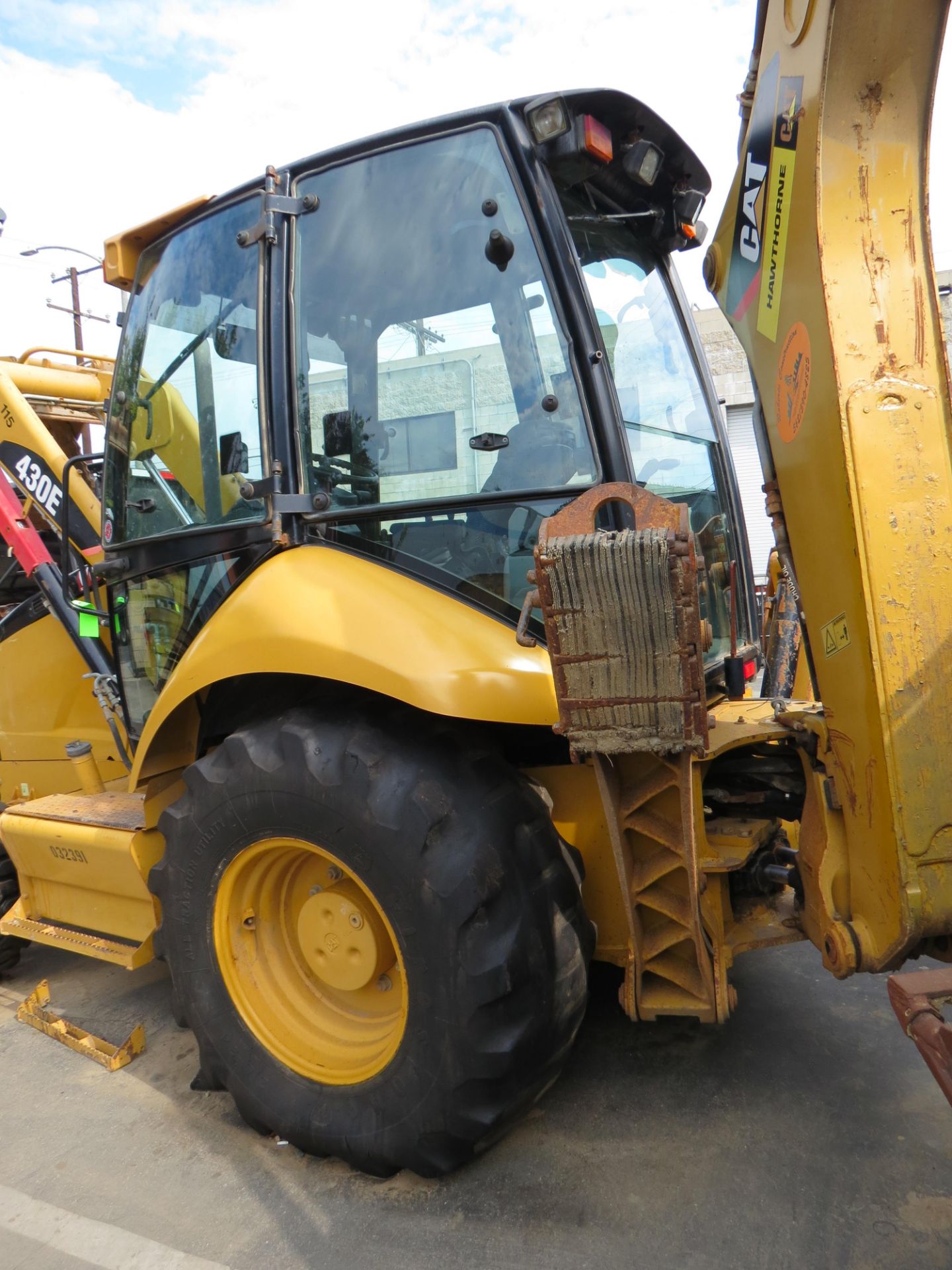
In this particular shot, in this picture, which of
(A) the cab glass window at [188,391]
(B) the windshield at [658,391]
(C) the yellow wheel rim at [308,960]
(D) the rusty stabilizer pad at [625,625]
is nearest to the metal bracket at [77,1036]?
(C) the yellow wheel rim at [308,960]

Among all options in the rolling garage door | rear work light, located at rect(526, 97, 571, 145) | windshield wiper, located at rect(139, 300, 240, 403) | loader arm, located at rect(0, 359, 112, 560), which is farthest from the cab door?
the rolling garage door

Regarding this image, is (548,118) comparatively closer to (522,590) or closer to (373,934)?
(522,590)

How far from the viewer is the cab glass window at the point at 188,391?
2.67 meters

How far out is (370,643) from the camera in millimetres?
2127

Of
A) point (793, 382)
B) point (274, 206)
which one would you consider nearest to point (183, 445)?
point (274, 206)

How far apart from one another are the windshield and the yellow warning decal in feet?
2.02

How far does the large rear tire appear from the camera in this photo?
205 cm

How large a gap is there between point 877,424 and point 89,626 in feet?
9.36

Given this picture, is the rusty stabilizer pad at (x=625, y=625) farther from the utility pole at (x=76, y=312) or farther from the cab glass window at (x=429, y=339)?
the utility pole at (x=76, y=312)

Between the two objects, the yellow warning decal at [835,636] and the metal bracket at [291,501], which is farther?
the metal bracket at [291,501]

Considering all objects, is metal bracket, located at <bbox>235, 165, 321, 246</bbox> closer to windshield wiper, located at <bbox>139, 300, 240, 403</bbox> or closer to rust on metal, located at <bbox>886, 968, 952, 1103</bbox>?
windshield wiper, located at <bbox>139, 300, 240, 403</bbox>

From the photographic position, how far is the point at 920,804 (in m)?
1.68

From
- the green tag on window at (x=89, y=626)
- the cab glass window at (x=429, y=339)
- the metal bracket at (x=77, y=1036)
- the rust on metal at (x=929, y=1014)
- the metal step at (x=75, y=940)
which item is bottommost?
the metal bracket at (x=77, y=1036)

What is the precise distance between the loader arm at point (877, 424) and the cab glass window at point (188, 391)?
61.0 inches
